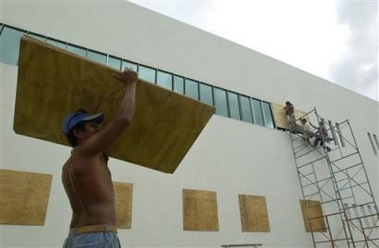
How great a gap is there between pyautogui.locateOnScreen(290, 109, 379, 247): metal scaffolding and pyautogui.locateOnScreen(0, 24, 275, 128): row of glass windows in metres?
1.40

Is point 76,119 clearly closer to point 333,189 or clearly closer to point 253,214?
point 253,214

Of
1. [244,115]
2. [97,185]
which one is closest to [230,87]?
[244,115]

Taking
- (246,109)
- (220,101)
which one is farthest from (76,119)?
(246,109)

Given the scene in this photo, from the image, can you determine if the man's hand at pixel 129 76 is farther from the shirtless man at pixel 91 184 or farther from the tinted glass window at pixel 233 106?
the tinted glass window at pixel 233 106

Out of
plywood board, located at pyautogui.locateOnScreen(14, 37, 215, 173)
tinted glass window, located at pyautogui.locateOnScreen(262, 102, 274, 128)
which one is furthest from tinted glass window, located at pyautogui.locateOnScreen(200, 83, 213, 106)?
plywood board, located at pyautogui.locateOnScreen(14, 37, 215, 173)

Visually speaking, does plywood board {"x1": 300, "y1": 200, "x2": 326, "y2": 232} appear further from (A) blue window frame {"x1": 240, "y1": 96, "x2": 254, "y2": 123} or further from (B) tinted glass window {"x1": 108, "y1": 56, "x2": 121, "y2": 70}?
(B) tinted glass window {"x1": 108, "y1": 56, "x2": 121, "y2": 70}

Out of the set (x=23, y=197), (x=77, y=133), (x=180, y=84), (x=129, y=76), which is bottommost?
(x=77, y=133)

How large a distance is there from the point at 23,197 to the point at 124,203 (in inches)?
63.3

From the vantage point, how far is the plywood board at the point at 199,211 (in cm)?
604

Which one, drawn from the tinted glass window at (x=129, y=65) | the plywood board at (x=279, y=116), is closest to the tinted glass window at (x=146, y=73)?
the tinted glass window at (x=129, y=65)

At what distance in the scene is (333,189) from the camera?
348 inches

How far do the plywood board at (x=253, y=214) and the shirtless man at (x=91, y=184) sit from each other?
18.1 feet

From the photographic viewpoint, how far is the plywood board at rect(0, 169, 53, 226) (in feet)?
15.3

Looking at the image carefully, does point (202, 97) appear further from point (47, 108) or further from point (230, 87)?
point (47, 108)
